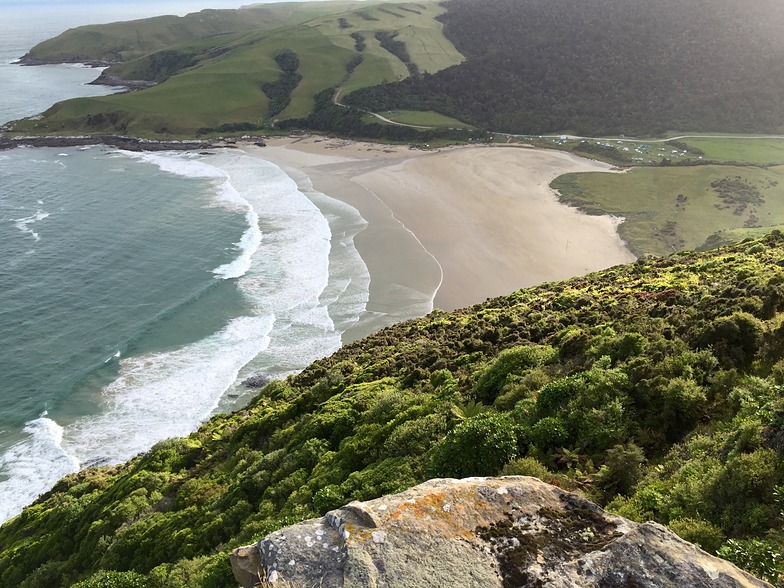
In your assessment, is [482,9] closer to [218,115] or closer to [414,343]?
[218,115]

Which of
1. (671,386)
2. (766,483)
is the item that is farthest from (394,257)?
(766,483)

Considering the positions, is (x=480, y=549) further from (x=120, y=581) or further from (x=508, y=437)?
(x=120, y=581)

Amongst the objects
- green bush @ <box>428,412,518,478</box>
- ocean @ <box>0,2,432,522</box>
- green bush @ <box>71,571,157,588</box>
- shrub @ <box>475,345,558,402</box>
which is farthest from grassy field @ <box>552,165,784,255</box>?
green bush @ <box>71,571,157,588</box>

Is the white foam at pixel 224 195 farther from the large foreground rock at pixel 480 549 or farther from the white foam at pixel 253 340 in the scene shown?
the large foreground rock at pixel 480 549

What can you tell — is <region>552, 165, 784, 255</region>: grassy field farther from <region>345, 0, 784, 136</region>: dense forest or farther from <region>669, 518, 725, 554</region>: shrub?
<region>669, 518, 725, 554</region>: shrub

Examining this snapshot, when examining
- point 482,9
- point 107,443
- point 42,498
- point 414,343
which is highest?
point 482,9

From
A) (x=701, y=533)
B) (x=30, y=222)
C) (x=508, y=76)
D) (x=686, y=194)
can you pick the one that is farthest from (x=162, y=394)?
(x=508, y=76)
